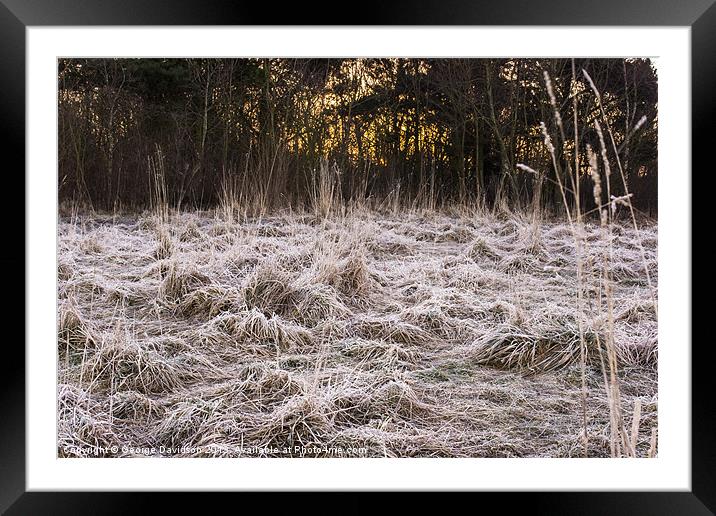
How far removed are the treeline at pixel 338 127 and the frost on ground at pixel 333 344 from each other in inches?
27.2

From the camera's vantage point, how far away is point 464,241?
11.3 feet

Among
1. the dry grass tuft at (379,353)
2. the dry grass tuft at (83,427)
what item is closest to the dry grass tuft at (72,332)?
the dry grass tuft at (83,427)

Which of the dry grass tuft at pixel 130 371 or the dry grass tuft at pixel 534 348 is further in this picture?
the dry grass tuft at pixel 534 348

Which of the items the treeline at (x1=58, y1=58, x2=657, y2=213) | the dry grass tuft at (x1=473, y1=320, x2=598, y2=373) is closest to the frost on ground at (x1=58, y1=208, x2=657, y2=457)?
the dry grass tuft at (x1=473, y1=320, x2=598, y2=373)

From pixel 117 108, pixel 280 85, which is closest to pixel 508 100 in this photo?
pixel 280 85

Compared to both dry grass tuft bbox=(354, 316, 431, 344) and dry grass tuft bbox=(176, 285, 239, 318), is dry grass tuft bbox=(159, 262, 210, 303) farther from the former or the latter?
dry grass tuft bbox=(354, 316, 431, 344)

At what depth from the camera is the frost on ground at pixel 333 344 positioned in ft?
5.87

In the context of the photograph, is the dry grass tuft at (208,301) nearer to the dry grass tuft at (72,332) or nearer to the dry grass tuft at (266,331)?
the dry grass tuft at (266,331)

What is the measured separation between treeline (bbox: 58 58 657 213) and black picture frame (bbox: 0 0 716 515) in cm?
237

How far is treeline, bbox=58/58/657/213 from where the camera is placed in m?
3.80

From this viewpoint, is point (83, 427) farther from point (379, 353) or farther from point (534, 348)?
point (534, 348)

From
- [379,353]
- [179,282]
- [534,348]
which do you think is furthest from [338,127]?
[534,348]
